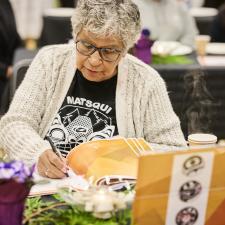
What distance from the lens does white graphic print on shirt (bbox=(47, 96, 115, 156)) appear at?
7.39 ft

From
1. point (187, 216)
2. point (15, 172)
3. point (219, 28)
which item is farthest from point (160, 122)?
point (219, 28)

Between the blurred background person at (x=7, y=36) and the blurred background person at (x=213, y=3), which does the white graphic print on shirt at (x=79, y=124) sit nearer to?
the blurred background person at (x=7, y=36)

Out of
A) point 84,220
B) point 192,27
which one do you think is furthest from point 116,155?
point 192,27

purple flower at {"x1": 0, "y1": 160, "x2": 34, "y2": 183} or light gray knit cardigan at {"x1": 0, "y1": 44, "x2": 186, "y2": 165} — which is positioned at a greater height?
purple flower at {"x1": 0, "y1": 160, "x2": 34, "y2": 183}

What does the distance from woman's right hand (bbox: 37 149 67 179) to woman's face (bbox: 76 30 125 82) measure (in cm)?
40

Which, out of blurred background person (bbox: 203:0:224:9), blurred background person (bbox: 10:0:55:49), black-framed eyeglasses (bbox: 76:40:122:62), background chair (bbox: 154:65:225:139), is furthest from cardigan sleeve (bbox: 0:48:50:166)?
blurred background person (bbox: 203:0:224:9)

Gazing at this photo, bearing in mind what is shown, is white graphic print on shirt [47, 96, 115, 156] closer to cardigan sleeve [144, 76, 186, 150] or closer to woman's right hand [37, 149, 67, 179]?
cardigan sleeve [144, 76, 186, 150]

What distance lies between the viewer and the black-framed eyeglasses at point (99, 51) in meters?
2.11

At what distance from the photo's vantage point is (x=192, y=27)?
4539 mm

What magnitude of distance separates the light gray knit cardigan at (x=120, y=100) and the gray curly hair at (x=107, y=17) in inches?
10.0

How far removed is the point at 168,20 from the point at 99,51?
2547 millimetres

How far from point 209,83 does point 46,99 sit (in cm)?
142

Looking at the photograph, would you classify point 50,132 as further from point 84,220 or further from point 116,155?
point 84,220

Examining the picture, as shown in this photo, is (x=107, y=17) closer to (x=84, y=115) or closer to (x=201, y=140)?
(x=84, y=115)
